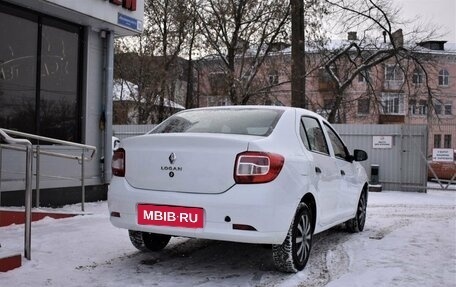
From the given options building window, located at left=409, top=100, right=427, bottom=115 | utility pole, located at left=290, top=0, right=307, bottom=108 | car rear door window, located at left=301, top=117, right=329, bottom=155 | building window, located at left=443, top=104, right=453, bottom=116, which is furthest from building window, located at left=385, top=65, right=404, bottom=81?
building window, located at left=443, top=104, right=453, bottom=116

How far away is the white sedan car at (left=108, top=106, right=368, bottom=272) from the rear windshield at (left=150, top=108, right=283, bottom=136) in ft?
0.03

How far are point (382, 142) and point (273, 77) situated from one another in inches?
468

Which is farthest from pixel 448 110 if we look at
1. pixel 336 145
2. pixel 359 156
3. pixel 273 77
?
pixel 336 145

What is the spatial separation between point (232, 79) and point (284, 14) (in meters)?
3.83

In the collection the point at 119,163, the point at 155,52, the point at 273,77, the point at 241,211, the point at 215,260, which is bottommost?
the point at 215,260

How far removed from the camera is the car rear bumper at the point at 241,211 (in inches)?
168

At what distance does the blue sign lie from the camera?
955 cm

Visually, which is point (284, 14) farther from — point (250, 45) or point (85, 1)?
point (85, 1)

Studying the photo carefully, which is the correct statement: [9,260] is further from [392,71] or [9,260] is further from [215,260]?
[392,71]

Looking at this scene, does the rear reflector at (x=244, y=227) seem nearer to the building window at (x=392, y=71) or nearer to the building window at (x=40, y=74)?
the building window at (x=40, y=74)

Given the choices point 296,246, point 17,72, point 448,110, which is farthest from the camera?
point 448,110

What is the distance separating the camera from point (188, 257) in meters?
5.50

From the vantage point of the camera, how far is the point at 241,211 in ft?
14.0

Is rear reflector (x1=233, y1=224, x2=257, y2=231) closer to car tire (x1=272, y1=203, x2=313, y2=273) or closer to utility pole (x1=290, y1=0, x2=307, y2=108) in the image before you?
car tire (x1=272, y1=203, x2=313, y2=273)
